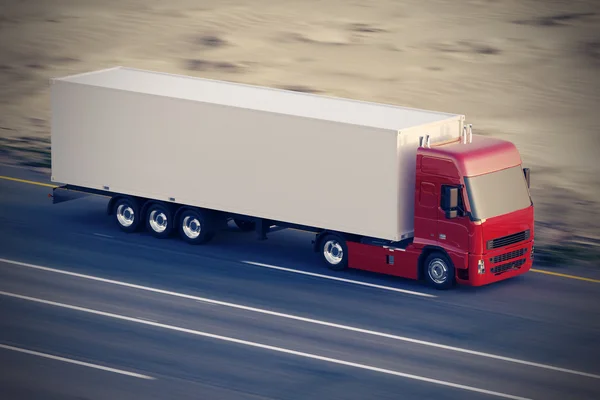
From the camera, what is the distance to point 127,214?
108ft

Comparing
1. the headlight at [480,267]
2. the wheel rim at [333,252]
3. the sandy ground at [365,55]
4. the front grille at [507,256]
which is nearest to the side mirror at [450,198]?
the headlight at [480,267]

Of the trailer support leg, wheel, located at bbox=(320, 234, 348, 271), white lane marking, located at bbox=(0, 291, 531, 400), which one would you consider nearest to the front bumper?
wheel, located at bbox=(320, 234, 348, 271)

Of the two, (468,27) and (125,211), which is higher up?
(468,27)

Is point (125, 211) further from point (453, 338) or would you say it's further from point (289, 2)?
point (289, 2)

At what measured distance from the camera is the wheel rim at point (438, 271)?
28.9 meters

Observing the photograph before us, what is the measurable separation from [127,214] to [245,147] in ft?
13.0

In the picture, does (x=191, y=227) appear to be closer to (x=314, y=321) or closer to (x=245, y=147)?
(x=245, y=147)

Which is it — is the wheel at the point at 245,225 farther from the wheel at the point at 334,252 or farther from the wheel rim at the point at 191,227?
the wheel at the point at 334,252

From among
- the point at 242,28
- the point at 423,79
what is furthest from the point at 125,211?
the point at 242,28

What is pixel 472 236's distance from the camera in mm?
28266

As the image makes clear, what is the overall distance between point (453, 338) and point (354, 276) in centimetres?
427

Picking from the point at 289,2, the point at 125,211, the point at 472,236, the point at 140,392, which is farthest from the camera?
the point at 289,2

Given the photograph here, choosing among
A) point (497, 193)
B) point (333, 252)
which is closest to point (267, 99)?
point (333, 252)

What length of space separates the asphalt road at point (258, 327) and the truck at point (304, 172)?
2.19 feet
